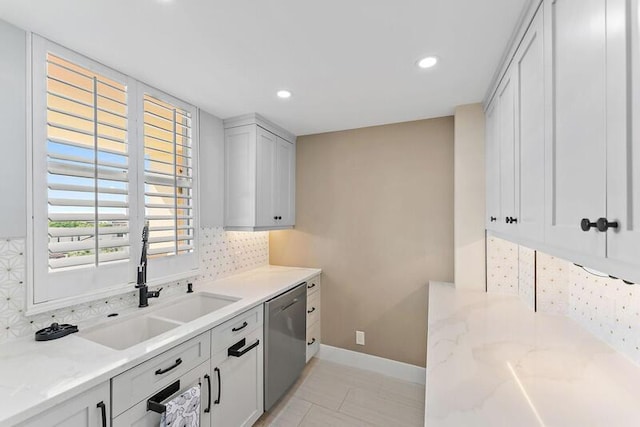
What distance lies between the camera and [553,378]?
104cm

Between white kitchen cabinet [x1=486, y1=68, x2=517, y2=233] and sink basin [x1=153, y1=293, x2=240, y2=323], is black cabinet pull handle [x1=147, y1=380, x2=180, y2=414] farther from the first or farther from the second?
white kitchen cabinet [x1=486, y1=68, x2=517, y2=233]

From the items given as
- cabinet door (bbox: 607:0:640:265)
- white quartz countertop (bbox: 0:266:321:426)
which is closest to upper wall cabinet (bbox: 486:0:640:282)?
cabinet door (bbox: 607:0:640:265)

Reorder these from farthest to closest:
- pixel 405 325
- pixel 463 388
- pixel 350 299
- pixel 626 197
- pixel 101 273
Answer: pixel 350 299
pixel 405 325
pixel 101 273
pixel 463 388
pixel 626 197

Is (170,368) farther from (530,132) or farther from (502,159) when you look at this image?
(502,159)

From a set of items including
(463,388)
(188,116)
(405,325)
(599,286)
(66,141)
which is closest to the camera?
(463,388)

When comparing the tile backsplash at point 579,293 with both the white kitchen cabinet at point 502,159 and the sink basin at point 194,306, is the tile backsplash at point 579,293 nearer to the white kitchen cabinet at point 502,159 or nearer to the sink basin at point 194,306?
the white kitchen cabinet at point 502,159

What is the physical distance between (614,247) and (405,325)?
2188 millimetres

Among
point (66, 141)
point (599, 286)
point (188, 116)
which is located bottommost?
point (599, 286)

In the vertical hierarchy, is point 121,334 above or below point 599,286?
below

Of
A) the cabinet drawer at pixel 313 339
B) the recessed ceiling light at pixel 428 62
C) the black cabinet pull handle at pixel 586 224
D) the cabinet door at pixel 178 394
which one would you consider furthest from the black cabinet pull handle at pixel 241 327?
the recessed ceiling light at pixel 428 62

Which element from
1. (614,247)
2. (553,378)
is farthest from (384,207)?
(614,247)

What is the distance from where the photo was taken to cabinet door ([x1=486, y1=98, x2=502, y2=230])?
1725 mm

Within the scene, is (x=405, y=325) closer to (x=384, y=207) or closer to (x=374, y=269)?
(x=374, y=269)

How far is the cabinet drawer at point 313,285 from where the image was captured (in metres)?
2.70
